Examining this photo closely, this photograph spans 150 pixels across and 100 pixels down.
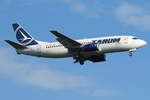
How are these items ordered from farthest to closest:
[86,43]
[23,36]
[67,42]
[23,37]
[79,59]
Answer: [23,36]
[23,37]
[79,59]
[86,43]
[67,42]

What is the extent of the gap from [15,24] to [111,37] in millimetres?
22638

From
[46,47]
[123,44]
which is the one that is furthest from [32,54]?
[123,44]

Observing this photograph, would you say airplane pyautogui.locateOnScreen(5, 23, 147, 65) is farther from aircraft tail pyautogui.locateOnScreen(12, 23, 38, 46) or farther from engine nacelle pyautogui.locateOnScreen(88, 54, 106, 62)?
aircraft tail pyautogui.locateOnScreen(12, 23, 38, 46)

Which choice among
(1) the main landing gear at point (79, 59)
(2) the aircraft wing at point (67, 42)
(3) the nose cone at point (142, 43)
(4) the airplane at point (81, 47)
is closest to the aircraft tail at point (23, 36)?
(4) the airplane at point (81, 47)

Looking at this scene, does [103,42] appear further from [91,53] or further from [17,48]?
[17,48]

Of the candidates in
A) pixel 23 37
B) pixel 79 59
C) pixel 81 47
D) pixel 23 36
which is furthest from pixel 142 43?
pixel 23 36

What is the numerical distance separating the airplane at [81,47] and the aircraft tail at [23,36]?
0.69m

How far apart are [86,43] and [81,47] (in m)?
1.48

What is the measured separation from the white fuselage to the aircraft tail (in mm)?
2209

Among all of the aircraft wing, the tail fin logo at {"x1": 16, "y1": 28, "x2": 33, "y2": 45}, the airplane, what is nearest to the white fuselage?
the airplane

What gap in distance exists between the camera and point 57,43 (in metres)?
108

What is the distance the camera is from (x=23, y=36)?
11419 cm

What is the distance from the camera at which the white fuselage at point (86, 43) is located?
104 metres

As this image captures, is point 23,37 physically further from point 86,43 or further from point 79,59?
point 86,43
